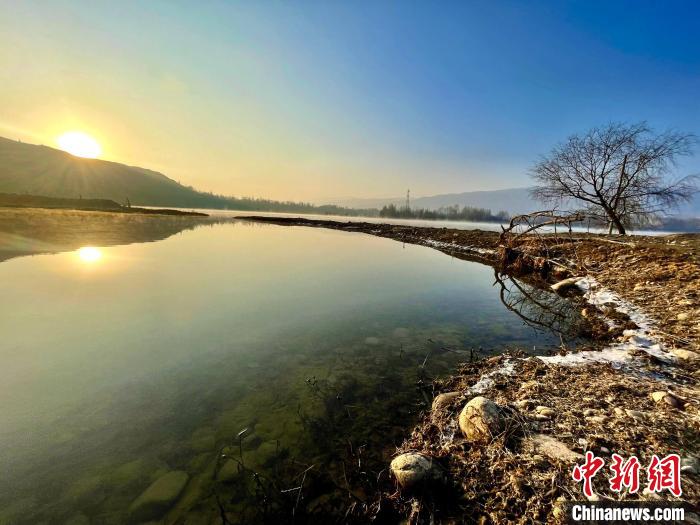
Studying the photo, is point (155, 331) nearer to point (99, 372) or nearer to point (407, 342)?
point (99, 372)

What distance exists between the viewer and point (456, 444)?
338 centimetres

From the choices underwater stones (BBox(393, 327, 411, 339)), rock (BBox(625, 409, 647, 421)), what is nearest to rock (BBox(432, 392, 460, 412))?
rock (BBox(625, 409, 647, 421))

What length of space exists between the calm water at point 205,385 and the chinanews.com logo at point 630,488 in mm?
2058

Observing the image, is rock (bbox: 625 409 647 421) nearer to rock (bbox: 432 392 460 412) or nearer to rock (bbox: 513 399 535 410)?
rock (bbox: 513 399 535 410)

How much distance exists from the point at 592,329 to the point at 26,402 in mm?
12491

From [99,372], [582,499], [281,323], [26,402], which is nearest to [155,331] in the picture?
[99,372]

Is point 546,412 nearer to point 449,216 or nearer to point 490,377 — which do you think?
point 490,377

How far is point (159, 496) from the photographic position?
3.06 metres

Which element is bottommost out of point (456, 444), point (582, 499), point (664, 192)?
point (456, 444)

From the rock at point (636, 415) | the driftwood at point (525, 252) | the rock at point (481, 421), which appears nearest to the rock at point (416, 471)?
the rock at point (481, 421)

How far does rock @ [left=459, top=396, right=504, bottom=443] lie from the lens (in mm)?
3361

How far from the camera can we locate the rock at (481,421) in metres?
3.36

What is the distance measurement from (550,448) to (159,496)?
177 inches

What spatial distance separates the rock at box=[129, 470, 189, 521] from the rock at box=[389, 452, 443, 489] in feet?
8.32
